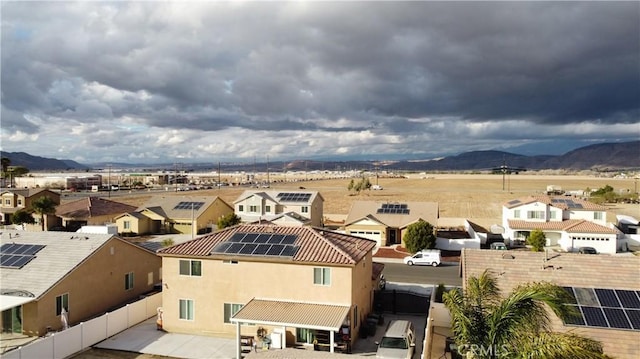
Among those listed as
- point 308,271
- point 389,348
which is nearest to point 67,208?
point 308,271

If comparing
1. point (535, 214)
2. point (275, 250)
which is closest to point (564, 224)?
point (535, 214)

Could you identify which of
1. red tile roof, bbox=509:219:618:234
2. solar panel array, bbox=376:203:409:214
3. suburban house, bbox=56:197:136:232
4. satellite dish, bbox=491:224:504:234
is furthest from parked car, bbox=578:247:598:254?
suburban house, bbox=56:197:136:232

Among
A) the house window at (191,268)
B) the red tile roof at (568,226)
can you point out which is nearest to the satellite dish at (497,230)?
the red tile roof at (568,226)

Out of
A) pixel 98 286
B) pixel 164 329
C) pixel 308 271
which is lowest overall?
pixel 164 329

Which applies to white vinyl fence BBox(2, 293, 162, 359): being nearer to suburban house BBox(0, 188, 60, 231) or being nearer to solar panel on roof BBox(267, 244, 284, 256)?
solar panel on roof BBox(267, 244, 284, 256)

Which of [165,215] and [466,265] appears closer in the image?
[466,265]

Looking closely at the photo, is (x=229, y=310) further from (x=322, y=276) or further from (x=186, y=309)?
(x=322, y=276)

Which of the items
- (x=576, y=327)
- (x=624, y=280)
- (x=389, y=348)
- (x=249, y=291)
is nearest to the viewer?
(x=576, y=327)

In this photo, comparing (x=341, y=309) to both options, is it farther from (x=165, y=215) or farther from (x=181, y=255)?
(x=165, y=215)
